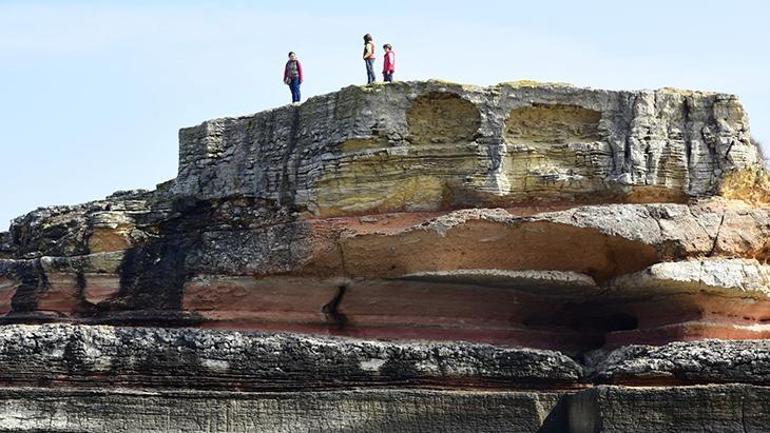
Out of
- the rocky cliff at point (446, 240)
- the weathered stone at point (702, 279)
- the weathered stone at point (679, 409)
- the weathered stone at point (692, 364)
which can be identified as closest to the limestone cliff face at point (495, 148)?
the rocky cliff at point (446, 240)

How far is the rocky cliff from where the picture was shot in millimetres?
21141

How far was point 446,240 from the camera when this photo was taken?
21203 millimetres

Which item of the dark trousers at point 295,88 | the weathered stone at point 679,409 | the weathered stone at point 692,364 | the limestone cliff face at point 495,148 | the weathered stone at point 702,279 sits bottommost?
the weathered stone at point 679,409

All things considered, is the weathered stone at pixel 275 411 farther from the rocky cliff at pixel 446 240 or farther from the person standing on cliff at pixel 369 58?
the person standing on cliff at pixel 369 58

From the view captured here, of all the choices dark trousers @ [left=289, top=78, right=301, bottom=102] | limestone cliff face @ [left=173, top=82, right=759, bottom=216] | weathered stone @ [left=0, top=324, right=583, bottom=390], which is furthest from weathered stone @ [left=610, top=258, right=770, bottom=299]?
dark trousers @ [left=289, top=78, right=301, bottom=102]

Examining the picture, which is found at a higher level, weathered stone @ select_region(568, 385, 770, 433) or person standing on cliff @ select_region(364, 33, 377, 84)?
person standing on cliff @ select_region(364, 33, 377, 84)

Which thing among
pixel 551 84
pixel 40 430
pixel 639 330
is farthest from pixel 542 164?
pixel 40 430

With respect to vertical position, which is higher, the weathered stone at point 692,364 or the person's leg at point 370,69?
the person's leg at point 370,69

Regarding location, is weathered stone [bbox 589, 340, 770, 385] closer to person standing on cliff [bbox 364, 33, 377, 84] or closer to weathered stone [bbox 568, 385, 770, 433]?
weathered stone [bbox 568, 385, 770, 433]

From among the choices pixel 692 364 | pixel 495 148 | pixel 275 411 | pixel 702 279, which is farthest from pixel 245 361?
pixel 702 279

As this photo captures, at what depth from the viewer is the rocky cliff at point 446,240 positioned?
21141mm

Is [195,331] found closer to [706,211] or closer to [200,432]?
[200,432]

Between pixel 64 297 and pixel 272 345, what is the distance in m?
3.09

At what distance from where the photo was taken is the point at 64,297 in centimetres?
2177
